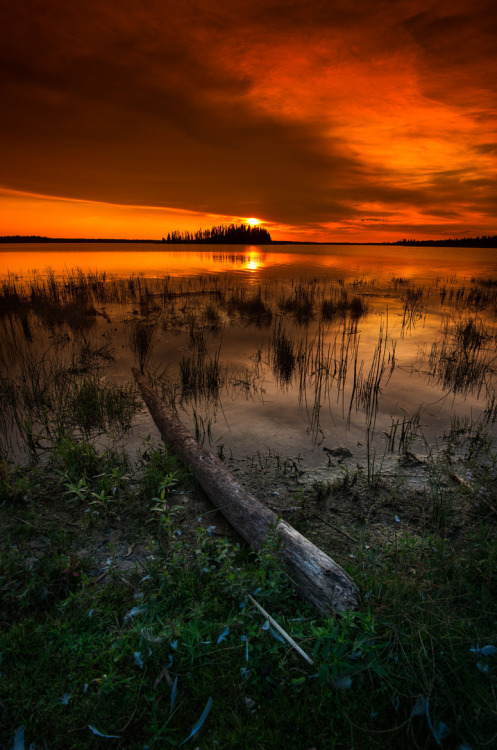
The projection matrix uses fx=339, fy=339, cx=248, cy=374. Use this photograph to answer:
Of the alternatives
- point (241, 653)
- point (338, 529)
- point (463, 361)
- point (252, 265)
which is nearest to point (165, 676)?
point (241, 653)

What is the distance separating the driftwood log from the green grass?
0.13m

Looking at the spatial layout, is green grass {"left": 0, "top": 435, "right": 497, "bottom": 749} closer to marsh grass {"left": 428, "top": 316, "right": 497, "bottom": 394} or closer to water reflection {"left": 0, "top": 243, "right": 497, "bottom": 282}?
marsh grass {"left": 428, "top": 316, "right": 497, "bottom": 394}

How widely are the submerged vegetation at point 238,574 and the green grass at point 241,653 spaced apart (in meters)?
0.01

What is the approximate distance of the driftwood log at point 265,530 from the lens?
2613mm

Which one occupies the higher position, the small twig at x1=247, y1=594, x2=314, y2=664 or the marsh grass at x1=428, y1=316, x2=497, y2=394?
the marsh grass at x1=428, y1=316, x2=497, y2=394

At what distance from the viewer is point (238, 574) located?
9.01 ft

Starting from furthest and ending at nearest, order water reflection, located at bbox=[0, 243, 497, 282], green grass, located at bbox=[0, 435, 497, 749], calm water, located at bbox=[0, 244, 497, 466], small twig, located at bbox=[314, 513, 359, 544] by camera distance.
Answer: water reflection, located at bbox=[0, 243, 497, 282] < calm water, located at bbox=[0, 244, 497, 466] < small twig, located at bbox=[314, 513, 359, 544] < green grass, located at bbox=[0, 435, 497, 749]

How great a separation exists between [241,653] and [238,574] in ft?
1.65

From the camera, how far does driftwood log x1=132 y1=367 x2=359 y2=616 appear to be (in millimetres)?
2613

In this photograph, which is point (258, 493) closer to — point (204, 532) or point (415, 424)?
point (204, 532)

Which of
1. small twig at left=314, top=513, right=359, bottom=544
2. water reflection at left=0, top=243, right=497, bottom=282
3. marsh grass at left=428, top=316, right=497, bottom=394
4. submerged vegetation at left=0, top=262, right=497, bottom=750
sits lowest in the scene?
small twig at left=314, top=513, right=359, bottom=544

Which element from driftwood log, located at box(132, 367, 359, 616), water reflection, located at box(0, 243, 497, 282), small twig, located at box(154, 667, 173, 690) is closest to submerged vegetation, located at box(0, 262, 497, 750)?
small twig, located at box(154, 667, 173, 690)

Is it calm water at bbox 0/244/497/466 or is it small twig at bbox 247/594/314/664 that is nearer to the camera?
small twig at bbox 247/594/314/664

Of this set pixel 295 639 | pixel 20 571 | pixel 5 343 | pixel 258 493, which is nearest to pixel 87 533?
pixel 20 571
